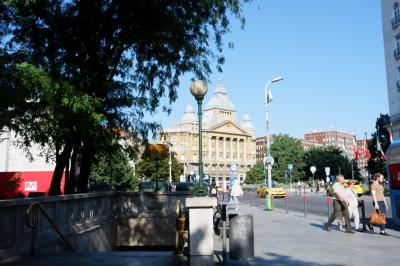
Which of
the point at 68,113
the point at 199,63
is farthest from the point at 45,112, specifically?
the point at 199,63

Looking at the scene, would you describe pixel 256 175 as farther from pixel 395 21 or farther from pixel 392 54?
pixel 395 21

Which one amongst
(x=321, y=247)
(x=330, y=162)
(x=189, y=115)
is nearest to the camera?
(x=321, y=247)

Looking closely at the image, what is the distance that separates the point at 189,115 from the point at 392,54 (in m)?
99.1

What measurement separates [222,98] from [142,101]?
133208 millimetres

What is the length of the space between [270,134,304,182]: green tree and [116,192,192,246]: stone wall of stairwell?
326ft

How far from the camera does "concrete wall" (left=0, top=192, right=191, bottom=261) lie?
855 cm

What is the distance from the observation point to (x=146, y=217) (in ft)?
61.2

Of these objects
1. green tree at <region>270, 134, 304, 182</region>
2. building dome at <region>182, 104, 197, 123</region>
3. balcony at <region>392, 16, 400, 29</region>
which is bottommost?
green tree at <region>270, 134, 304, 182</region>

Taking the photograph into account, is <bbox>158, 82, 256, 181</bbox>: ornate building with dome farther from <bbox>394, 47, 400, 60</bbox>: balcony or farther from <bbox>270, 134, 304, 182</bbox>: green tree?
<bbox>394, 47, 400, 60</bbox>: balcony

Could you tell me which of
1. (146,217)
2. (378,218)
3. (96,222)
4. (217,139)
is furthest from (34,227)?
(217,139)

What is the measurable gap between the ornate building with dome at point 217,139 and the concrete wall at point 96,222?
107 m

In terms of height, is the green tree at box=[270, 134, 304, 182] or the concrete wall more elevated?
the green tree at box=[270, 134, 304, 182]

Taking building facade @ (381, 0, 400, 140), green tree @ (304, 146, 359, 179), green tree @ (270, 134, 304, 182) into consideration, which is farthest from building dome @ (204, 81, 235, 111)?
building facade @ (381, 0, 400, 140)

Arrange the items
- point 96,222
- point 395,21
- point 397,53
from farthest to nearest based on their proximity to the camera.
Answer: point 395,21 < point 397,53 < point 96,222
